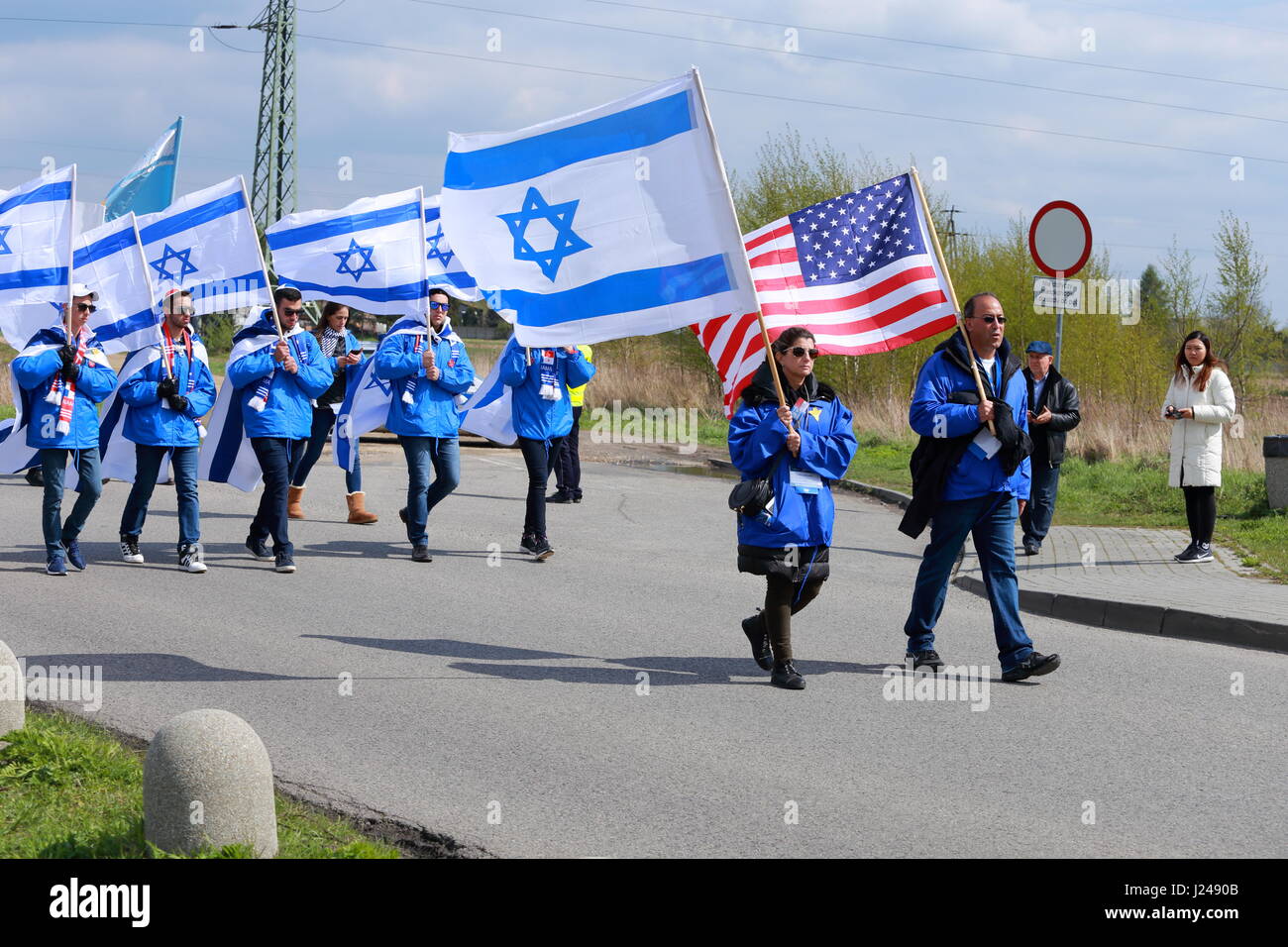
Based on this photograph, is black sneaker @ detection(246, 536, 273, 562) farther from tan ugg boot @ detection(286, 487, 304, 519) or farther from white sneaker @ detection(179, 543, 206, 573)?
tan ugg boot @ detection(286, 487, 304, 519)

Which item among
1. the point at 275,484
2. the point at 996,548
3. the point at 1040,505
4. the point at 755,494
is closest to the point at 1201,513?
the point at 1040,505

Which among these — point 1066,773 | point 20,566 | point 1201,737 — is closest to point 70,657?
point 20,566

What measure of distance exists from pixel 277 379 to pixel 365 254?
1186 millimetres

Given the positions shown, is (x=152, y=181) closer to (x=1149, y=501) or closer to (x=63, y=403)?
(x=63, y=403)

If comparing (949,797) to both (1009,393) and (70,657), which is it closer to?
(1009,393)

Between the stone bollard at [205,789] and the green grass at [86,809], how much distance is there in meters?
0.06

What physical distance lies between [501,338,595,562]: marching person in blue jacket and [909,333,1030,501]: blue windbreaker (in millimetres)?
4665

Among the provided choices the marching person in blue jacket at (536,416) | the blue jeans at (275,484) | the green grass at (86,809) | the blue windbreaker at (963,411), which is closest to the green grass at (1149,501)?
the marching person in blue jacket at (536,416)

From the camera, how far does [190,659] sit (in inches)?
310

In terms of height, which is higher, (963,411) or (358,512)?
(963,411)

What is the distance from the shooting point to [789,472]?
733 centimetres

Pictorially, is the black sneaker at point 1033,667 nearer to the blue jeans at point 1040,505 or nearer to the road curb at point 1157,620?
the road curb at point 1157,620

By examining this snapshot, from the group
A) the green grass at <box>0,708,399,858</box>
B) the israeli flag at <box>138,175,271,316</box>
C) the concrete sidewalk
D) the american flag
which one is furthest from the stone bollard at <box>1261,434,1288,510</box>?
the green grass at <box>0,708,399,858</box>
